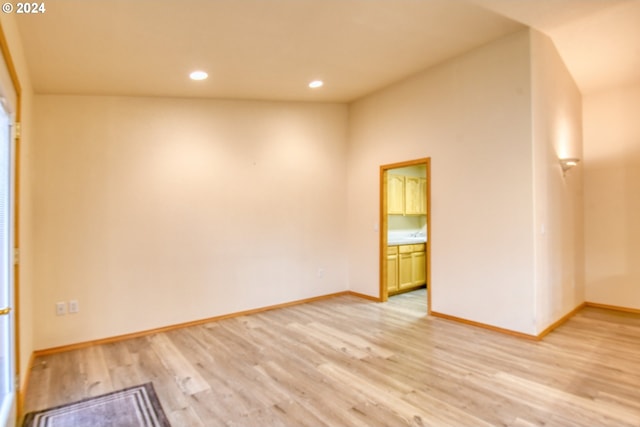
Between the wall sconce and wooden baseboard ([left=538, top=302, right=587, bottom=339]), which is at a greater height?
the wall sconce

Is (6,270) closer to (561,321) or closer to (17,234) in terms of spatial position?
(17,234)

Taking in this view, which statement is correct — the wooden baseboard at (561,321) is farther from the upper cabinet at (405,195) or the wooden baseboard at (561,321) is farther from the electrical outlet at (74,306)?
the electrical outlet at (74,306)

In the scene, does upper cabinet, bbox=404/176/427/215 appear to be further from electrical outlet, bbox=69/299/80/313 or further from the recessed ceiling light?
electrical outlet, bbox=69/299/80/313

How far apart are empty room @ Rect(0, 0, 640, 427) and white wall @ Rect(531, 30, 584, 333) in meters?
0.05

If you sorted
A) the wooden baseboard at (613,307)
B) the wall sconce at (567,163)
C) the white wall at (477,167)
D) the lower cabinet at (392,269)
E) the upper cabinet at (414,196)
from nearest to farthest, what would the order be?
the white wall at (477,167) < the wall sconce at (567,163) < the wooden baseboard at (613,307) < the lower cabinet at (392,269) < the upper cabinet at (414,196)

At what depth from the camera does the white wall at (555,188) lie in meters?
3.68

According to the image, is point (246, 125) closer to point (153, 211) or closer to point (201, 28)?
point (153, 211)

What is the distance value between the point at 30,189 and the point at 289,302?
3263 millimetres

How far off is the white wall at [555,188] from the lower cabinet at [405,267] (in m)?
2.12

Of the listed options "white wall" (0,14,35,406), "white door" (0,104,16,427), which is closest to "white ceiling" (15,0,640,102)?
"white wall" (0,14,35,406)

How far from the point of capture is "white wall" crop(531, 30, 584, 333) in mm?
3682

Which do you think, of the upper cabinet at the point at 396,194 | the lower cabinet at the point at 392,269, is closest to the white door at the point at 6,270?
the lower cabinet at the point at 392,269

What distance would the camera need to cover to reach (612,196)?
491 centimetres

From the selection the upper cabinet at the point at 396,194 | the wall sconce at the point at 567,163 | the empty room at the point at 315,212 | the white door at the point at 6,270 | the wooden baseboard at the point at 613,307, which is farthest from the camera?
the upper cabinet at the point at 396,194
